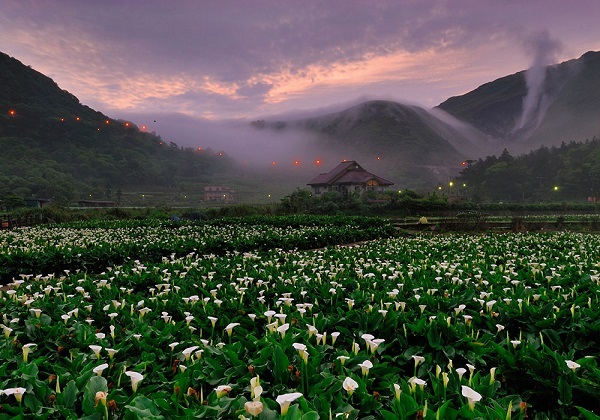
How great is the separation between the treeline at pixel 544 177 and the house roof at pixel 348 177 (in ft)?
78.2

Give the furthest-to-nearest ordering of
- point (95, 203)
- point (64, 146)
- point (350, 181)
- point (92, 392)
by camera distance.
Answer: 1. point (64, 146)
2. point (95, 203)
3. point (350, 181)
4. point (92, 392)

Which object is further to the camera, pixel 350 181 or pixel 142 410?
pixel 350 181

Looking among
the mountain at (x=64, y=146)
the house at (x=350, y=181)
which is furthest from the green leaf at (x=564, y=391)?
the mountain at (x=64, y=146)

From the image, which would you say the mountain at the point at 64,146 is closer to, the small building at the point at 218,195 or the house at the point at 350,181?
the small building at the point at 218,195

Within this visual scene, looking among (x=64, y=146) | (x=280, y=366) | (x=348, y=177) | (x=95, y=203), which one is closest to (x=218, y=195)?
(x=95, y=203)

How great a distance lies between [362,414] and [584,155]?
103735mm

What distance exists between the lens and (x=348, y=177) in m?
71.9

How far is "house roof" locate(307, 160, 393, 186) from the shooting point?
6950cm

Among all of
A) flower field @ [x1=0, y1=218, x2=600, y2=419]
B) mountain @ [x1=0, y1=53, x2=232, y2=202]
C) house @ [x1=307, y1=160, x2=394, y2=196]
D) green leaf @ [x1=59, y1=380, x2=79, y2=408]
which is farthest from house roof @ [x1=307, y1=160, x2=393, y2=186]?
green leaf @ [x1=59, y1=380, x2=79, y2=408]

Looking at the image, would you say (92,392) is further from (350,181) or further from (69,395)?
(350,181)

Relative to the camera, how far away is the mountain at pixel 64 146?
87188 millimetres

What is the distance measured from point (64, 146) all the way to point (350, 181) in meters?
83.8

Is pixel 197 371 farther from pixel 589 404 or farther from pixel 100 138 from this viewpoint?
pixel 100 138

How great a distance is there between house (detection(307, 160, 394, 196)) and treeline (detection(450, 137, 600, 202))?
23656mm
